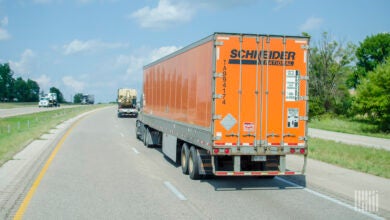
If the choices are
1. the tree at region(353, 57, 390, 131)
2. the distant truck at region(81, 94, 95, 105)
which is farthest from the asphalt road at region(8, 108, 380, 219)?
the distant truck at region(81, 94, 95, 105)

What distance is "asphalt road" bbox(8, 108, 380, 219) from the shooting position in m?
8.27

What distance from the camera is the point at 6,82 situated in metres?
159

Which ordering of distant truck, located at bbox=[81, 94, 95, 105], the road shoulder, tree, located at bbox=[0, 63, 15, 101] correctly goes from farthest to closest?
tree, located at bbox=[0, 63, 15, 101]
distant truck, located at bbox=[81, 94, 95, 105]
the road shoulder

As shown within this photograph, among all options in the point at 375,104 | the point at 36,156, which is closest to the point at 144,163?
the point at 36,156

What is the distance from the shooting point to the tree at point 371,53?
78.0 metres

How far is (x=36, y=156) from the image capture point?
1639 cm

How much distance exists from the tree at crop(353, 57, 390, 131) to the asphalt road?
74.4ft

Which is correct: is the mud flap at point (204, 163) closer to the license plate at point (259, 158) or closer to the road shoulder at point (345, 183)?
the license plate at point (259, 158)

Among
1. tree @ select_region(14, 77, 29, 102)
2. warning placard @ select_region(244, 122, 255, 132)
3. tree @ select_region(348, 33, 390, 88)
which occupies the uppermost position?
tree @ select_region(348, 33, 390, 88)

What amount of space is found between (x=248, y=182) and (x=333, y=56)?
48.2 metres

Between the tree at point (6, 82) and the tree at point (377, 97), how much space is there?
471ft

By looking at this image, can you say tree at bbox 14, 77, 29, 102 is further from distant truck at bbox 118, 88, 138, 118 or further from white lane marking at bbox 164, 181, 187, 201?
white lane marking at bbox 164, 181, 187, 201

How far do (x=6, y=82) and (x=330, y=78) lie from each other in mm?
132603

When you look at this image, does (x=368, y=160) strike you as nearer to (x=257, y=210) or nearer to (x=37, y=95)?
(x=257, y=210)
